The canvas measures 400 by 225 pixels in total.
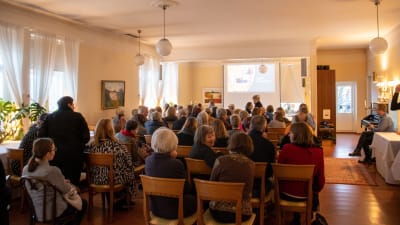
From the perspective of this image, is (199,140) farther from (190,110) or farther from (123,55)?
(123,55)

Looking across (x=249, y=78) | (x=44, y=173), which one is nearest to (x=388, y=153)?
(x=44, y=173)

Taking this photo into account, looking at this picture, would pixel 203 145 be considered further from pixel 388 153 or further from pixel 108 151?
pixel 388 153

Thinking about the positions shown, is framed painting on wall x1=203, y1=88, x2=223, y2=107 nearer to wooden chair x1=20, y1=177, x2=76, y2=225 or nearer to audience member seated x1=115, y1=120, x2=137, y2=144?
audience member seated x1=115, y1=120, x2=137, y2=144

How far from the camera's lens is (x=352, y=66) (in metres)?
12.6

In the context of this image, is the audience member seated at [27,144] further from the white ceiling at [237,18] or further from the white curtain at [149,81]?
the white curtain at [149,81]

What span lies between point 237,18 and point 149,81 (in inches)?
174

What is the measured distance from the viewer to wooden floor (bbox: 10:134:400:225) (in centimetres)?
401

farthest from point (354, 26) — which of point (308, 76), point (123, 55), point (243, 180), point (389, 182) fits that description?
point (243, 180)

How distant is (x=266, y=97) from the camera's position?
12.9 meters

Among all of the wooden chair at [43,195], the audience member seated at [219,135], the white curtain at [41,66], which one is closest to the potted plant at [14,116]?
the white curtain at [41,66]

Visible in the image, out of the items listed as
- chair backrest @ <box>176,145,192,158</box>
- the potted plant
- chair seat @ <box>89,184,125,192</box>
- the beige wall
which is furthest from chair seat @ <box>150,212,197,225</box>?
the beige wall

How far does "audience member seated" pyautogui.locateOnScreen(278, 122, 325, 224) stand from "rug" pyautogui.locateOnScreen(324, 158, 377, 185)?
112 inches

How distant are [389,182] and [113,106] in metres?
6.21

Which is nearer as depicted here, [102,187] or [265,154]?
[265,154]
